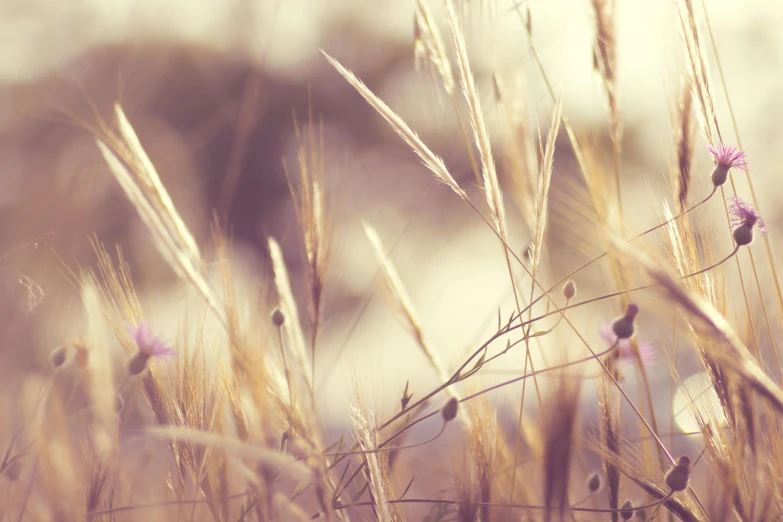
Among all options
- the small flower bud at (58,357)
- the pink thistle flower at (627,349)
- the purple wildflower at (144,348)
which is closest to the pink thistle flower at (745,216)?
the pink thistle flower at (627,349)

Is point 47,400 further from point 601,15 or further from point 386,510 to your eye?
point 601,15

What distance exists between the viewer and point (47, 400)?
592 mm

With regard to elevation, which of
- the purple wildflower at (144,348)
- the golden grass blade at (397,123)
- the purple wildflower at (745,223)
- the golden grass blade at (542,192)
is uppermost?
the golden grass blade at (397,123)

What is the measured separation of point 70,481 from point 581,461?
0.61 m

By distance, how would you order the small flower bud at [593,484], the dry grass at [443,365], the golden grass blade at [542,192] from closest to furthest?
the dry grass at [443,365] → the golden grass blade at [542,192] → the small flower bud at [593,484]

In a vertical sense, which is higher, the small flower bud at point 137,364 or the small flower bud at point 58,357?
the small flower bud at point 58,357

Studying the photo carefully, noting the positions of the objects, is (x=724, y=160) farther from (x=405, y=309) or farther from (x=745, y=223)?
(x=405, y=309)

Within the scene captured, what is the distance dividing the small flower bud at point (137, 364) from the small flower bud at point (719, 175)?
0.55 metres

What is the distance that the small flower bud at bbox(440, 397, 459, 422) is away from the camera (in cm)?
55

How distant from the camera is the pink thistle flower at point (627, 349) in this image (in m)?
0.72

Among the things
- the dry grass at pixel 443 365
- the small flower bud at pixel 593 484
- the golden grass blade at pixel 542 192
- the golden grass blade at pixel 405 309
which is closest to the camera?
the dry grass at pixel 443 365

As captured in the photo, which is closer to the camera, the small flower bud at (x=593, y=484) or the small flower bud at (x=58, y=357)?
the small flower bud at (x=58, y=357)

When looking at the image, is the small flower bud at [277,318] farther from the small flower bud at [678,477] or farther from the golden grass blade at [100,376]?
the small flower bud at [678,477]

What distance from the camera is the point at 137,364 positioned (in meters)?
0.59
